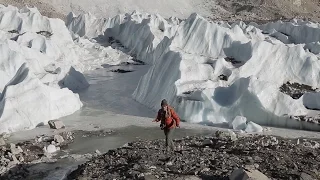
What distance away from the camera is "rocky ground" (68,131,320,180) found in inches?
334

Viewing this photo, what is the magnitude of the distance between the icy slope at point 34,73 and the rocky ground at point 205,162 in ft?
16.6

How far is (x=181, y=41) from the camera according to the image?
2119cm

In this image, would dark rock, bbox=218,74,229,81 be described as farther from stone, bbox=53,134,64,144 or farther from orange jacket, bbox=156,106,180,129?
orange jacket, bbox=156,106,180,129

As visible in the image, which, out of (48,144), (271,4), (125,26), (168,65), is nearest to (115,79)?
(168,65)

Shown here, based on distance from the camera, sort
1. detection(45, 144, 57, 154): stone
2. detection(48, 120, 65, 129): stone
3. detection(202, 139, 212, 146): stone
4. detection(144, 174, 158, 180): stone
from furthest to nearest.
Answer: detection(48, 120, 65, 129): stone
detection(45, 144, 57, 154): stone
detection(202, 139, 212, 146): stone
detection(144, 174, 158, 180): stone

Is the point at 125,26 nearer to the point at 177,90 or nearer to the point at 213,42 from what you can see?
the point at 213,42

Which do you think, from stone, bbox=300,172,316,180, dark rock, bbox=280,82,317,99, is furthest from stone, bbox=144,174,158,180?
dark rock, bbox=280,82,317,99

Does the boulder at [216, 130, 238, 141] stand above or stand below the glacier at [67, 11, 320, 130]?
below

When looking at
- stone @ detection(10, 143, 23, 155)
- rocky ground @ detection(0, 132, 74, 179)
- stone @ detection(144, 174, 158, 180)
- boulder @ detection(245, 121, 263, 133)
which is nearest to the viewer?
stone @ detection(144, 174, 158, 180)

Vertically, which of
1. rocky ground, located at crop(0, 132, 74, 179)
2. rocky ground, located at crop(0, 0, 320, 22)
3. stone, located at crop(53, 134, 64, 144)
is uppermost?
rocky ground, located at crop(0, 0, 320, 22)

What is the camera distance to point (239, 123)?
13961 millimetres

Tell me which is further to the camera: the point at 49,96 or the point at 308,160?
the point at 49,96

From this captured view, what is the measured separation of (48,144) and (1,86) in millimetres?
4873

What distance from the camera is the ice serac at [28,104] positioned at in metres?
14.4
